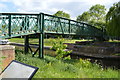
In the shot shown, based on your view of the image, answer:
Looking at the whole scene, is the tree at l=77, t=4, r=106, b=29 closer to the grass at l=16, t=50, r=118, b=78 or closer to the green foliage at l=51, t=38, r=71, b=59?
the green foliage at l=51, t=38, r=71, b=59

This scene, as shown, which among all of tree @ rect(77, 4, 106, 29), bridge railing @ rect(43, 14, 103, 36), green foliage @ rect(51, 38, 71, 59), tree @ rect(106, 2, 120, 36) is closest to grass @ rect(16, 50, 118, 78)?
green foliage @ rect(51, 38, 71, 59)

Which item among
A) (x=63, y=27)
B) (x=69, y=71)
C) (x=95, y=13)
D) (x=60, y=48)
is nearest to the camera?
(x=69, y=71)

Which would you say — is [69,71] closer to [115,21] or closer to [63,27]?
[63,27]

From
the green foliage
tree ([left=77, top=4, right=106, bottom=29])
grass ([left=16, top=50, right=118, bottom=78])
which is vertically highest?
tree ([left=77, top=4, right=106, bottom=29])

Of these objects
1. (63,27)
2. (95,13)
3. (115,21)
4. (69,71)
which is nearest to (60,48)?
(69,71)

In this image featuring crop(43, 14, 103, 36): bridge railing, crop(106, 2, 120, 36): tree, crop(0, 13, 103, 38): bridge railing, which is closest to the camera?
crop(0, 13, 103, 38): bridge railing

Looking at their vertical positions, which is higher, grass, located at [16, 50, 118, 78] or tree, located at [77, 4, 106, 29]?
tree, located at [77, 4, 106, 29]

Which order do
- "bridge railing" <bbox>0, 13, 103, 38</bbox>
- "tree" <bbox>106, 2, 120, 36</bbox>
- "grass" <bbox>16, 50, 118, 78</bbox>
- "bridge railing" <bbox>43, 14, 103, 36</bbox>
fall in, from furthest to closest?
"tree" <bbox>106, 2, 120, 36</bbox>
"bridge railing" <bbox>43, 14, 103, 36</bbox>
"bridge railing" <bbox>0, 13, 103, 38</bbox>
"grass" <bbox>16, 50, 118, 78</bbox>

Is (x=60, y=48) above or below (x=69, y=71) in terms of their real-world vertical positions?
above

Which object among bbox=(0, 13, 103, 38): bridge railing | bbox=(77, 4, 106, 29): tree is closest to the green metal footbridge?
bbox=(0, 13, 103, 38): bridge railing

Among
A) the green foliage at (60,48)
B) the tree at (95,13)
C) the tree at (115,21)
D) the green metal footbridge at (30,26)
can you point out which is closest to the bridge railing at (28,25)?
the green metal footbridge at (30,26)

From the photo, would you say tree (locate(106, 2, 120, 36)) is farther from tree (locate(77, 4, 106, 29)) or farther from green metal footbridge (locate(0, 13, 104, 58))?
tree (locate(77, 4, 106, 29))

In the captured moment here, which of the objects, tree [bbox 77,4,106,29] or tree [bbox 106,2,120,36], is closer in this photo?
tree [bbox 106,2,120,36]

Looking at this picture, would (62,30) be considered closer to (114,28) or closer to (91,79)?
(114,28)
